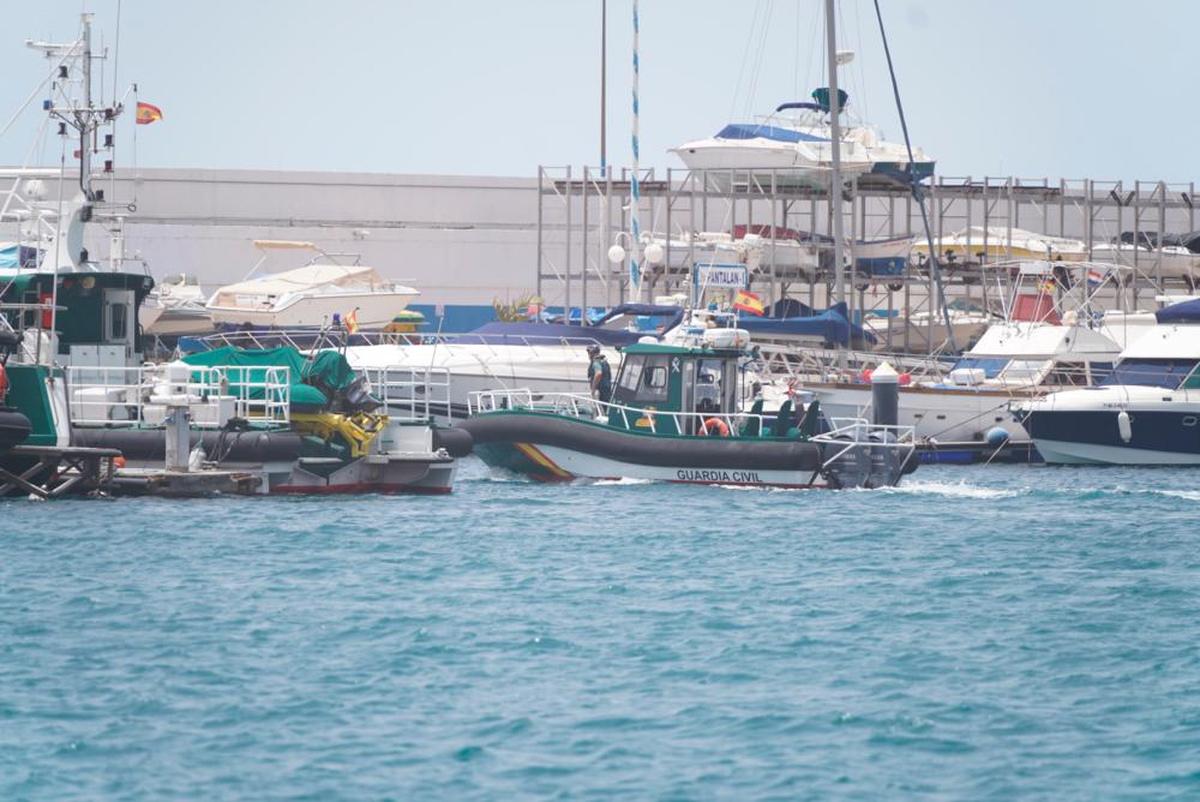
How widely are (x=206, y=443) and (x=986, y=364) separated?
71.6 ft

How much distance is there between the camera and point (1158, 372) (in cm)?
4050

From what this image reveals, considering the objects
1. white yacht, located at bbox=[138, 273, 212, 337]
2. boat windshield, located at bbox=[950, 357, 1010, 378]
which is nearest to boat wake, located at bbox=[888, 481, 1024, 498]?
boat windshield, located at bbox=[950, 357, 1010, 378]

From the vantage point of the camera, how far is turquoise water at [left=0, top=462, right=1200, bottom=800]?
1340 centimetres

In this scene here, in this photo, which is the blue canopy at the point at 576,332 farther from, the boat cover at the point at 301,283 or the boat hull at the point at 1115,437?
the boat cover at the point at 301,283

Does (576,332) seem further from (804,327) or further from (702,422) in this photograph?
(702,422)

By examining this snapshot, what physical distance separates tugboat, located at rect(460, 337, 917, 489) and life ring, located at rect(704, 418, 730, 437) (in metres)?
0.01

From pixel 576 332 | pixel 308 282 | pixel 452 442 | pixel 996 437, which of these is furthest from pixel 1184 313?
pixel 308 282

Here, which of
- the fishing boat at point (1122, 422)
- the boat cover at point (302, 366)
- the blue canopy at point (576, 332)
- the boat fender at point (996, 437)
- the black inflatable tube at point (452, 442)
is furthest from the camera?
the blue canopy at point (576, 332)

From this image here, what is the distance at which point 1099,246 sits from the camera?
59969mm

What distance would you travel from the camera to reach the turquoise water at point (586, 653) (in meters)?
13.4

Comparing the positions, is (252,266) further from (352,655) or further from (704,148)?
(352,655)

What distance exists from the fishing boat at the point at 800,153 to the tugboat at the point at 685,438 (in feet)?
74.9

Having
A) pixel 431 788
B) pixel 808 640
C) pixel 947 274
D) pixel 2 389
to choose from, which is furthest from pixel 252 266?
pixel 431 788

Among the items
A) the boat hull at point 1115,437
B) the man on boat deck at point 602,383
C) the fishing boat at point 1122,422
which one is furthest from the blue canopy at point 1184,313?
the man on boat deck at point 602,383
